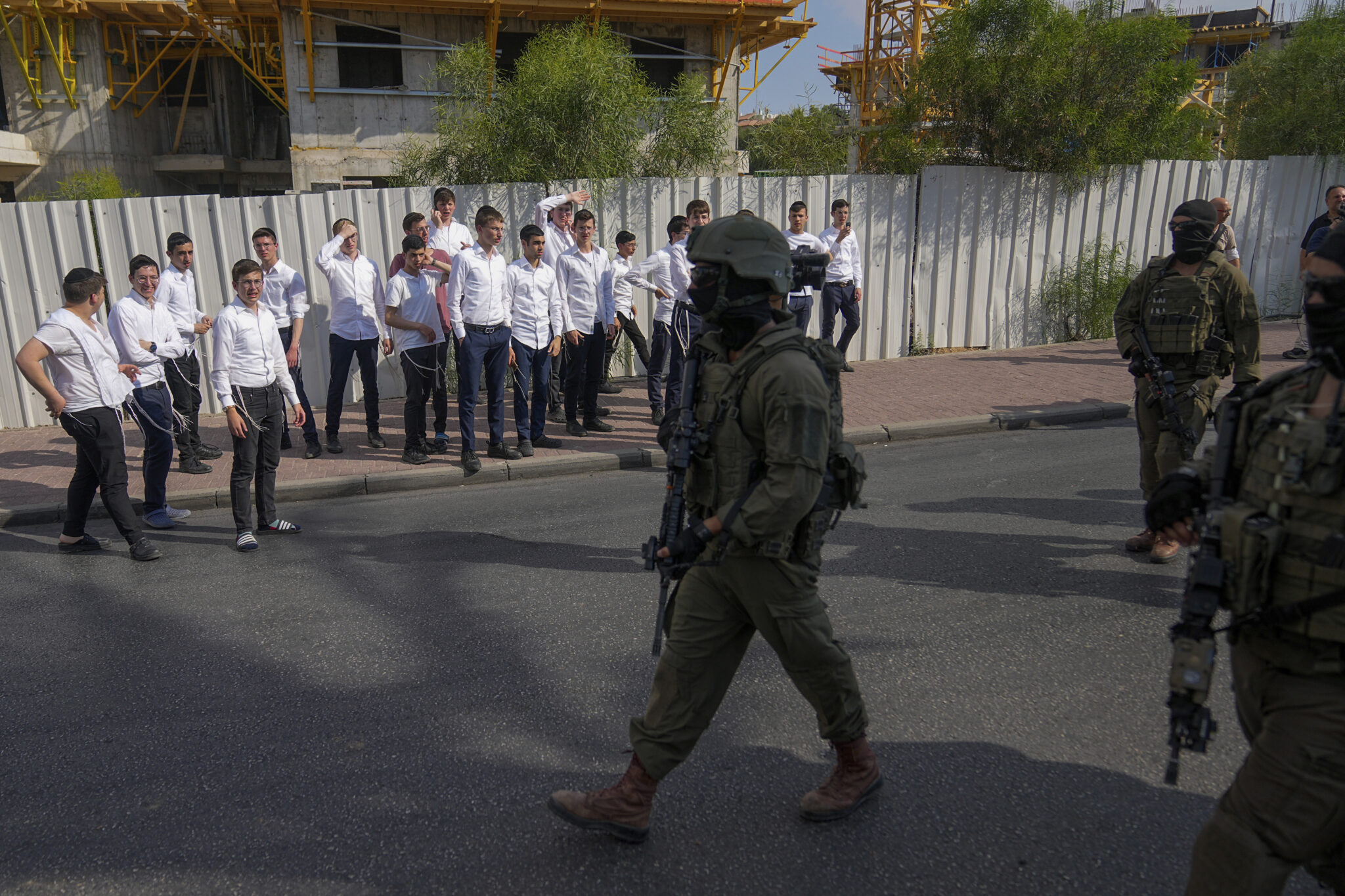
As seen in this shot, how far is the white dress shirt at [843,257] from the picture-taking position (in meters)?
10.5

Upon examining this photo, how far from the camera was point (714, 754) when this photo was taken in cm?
341

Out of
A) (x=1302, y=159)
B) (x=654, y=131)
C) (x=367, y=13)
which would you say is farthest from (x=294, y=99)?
(x=1302, y=159)

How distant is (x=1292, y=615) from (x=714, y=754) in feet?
6.49

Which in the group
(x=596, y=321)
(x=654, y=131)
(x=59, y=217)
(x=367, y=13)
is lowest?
(x=596, y=321)

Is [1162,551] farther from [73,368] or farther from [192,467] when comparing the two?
[192,467]

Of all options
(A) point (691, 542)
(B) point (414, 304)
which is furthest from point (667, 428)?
(B) point (414, 304)

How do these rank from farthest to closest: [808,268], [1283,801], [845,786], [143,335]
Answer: [143,335]
[808,268]
[845,786]
[1283,801]

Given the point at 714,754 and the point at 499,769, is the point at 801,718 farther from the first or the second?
the point at 499,769

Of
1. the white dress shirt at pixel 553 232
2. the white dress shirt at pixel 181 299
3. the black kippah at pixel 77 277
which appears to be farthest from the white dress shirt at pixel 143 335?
the white dress shirt at pixel 553 232

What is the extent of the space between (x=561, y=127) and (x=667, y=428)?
906 cm

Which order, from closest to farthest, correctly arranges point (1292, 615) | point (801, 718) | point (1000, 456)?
1. point (1292, 615)
2. point (801, 718)
3. point (1000, 456)

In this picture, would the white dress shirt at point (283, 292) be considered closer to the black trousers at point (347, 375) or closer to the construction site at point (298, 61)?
the black trousers at point (347, 375)

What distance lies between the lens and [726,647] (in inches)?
114

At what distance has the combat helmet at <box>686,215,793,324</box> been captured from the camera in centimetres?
271
